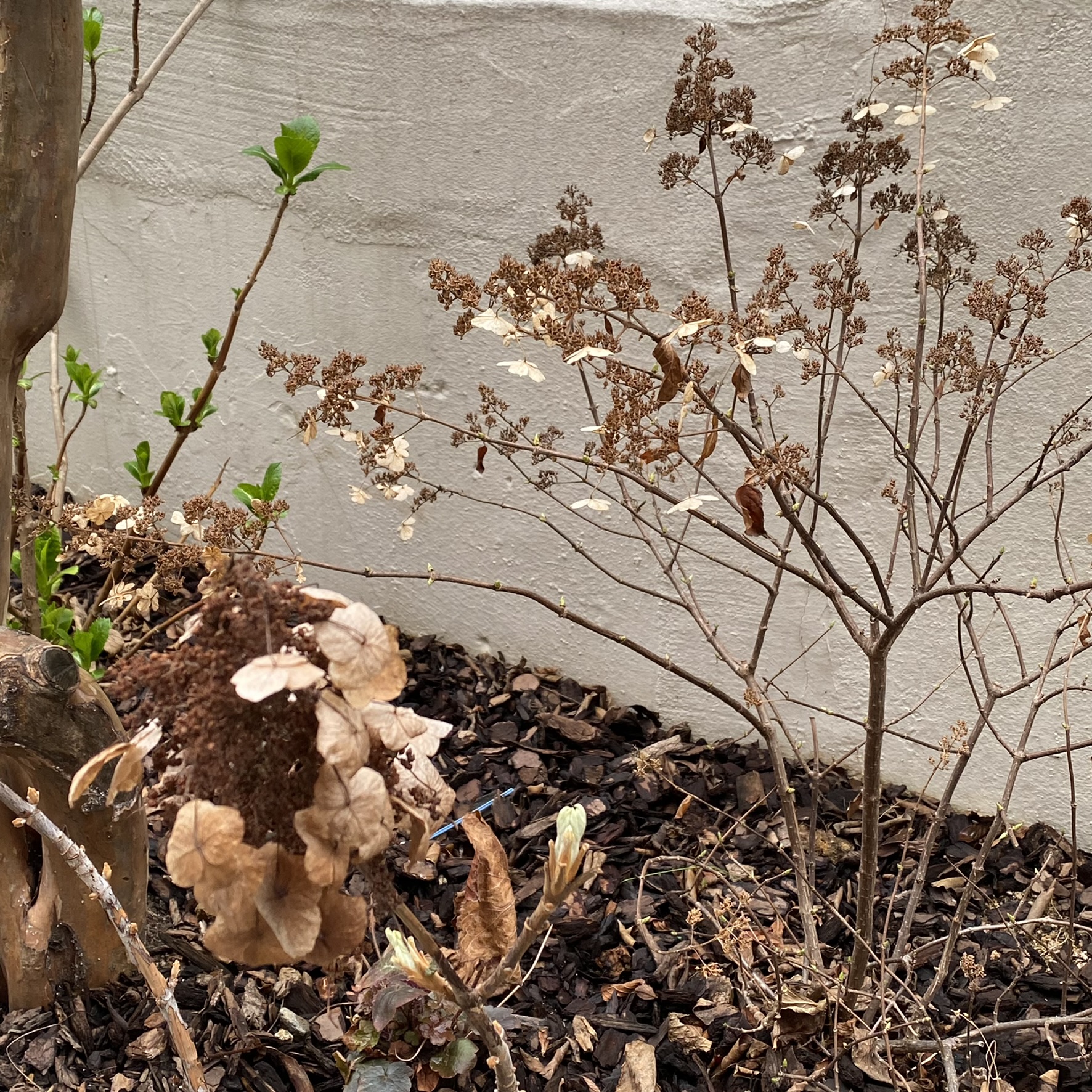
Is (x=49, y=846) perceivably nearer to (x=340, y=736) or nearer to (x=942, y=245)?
(x=340, y=736)

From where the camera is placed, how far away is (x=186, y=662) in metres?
0.89

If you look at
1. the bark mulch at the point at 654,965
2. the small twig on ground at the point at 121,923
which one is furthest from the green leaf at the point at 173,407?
the small twig on ground at the point at 121,923

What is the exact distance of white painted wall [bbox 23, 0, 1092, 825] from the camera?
2.12 metres

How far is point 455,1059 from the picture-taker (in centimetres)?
173

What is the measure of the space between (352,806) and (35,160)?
4.21 feet

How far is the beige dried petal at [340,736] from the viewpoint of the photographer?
0.82 metres

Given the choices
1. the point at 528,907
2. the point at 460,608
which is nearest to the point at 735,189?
the point at 460,608

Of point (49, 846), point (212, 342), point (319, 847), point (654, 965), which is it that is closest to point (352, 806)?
point (319, 847)

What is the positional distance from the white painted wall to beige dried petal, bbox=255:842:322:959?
5.66 feet

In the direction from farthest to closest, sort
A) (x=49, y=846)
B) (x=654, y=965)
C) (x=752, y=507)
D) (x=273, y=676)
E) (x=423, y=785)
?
(x=654, y=965), (x=49, y=846), (x=752, y=507), (x=423, y=785), (x=273, y=676)

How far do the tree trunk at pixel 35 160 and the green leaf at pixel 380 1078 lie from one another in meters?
1.12

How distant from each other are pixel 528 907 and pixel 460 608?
0.95 m

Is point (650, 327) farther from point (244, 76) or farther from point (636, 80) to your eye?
point (244, 76)

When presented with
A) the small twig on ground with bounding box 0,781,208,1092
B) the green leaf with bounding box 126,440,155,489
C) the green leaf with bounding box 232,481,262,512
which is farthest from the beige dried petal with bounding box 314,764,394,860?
the green leaf with bounding box 126,440,155,489
